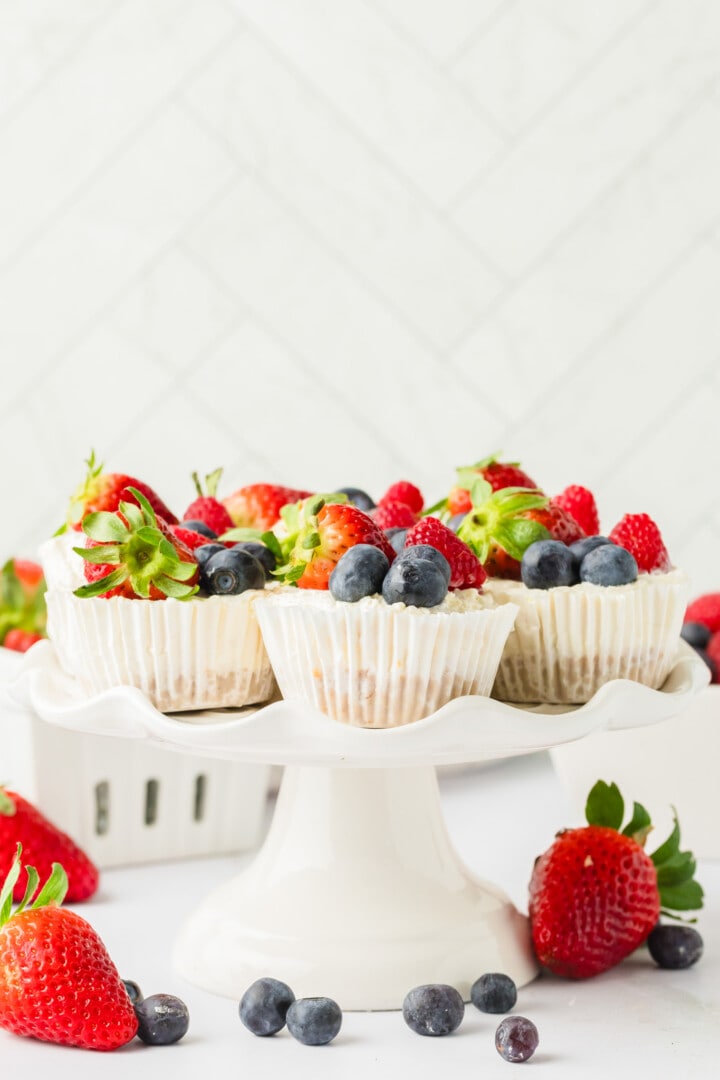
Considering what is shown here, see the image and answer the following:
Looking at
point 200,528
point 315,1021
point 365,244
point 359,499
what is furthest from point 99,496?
point 365,244

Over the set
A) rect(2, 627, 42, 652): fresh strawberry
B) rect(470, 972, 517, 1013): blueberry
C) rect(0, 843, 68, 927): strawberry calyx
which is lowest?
rect(2, 627, 42, 652): fresh strawberry

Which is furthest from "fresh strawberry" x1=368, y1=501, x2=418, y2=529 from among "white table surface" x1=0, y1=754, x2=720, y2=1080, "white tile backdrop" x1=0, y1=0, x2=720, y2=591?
"white tile backdrop" x1=0, y1=0, x2=720, y2=591

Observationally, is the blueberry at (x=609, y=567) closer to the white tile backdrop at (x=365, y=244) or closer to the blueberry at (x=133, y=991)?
the blueberry at (x=133, y=991)

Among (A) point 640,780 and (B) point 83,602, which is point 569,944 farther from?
(B) point 83,602

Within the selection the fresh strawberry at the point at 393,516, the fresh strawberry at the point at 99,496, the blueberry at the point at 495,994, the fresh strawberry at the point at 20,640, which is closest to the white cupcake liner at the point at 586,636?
the fresh strawberry at the point at 393,516

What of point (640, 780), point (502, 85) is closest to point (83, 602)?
point (640, 780)

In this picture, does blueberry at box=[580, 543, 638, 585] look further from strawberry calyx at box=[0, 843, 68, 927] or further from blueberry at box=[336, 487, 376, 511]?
strawberry calyx at box=[0, 843, 68, 927]

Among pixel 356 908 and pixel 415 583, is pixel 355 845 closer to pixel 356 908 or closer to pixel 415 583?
pixel 356 908
